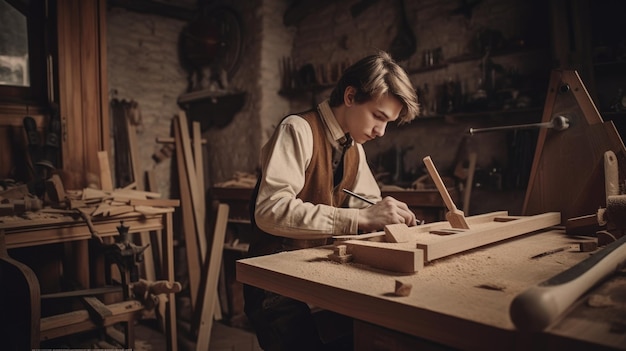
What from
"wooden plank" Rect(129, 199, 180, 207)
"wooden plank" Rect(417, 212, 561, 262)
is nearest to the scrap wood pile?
"wooden plank" Rect(129, 199, 180, 207)

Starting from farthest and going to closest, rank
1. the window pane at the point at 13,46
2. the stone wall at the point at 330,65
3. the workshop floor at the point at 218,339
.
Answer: the stone wall at the point at 330,65, the workshop floor at the point at 218,339, the window pane at the point at 13,46

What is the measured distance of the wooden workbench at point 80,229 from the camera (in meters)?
2.73

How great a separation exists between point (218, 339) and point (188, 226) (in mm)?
1517

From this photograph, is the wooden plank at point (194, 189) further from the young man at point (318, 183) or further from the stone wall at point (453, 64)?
the young man at point (318, 183)

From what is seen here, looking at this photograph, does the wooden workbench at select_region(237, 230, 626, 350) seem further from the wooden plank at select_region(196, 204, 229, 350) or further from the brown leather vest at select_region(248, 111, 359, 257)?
the wooden plank at select_region(196, 204, 229, 350)

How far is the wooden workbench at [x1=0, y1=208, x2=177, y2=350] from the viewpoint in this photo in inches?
108

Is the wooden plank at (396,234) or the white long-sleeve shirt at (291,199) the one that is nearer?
the wooden plank at (396,234)

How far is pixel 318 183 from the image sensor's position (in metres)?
2.19

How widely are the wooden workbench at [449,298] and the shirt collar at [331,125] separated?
907mm

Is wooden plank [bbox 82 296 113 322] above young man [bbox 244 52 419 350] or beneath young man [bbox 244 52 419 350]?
beneath

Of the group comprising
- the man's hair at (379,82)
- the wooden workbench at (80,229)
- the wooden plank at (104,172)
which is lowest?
the wooden workbench at (80,229)

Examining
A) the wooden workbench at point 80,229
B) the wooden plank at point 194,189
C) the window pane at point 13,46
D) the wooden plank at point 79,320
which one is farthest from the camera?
the wooden plank at point 194,189

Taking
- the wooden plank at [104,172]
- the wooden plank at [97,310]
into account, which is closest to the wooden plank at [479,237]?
the wooden plank at [97,310]

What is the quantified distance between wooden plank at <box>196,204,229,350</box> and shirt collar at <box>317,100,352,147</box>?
7.40ft
